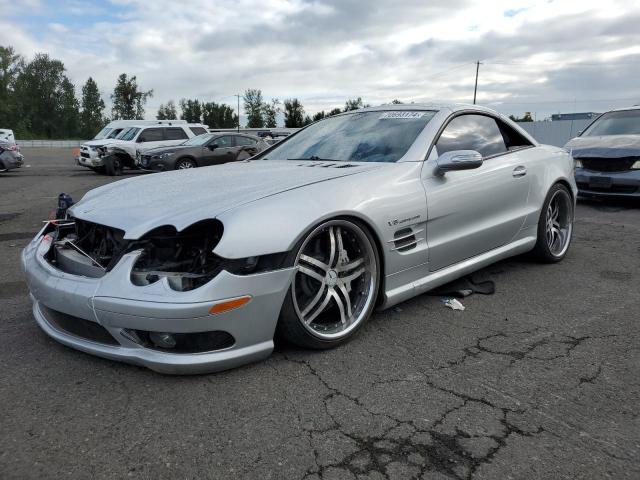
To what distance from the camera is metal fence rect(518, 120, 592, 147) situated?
1104 inches

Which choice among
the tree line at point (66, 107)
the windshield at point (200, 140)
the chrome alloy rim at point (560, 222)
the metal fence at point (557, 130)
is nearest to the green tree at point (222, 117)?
the tree line at point (66, 107)

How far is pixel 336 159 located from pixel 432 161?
0.66 m

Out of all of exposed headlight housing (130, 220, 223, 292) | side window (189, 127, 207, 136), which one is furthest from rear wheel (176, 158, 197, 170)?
exposed headlight housing (130, 220, 223, 292)

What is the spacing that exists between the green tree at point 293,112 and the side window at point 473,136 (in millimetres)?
70869

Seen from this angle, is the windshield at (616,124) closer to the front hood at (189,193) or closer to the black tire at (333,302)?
the front hood at (189,193)

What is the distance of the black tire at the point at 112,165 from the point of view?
1644 centimetres

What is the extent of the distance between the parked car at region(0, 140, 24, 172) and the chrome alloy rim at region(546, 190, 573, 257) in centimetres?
1600

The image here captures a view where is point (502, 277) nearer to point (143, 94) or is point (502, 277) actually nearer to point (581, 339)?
point (581, 339)

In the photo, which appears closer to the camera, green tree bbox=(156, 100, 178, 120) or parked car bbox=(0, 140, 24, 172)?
parked car bbox=(0, 140, 24, 172)

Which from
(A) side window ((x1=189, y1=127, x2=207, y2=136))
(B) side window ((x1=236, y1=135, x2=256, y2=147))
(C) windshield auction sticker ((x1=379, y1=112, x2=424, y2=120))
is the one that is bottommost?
(B) side window ((x1=236, y1=135, x2=256, y2=147))

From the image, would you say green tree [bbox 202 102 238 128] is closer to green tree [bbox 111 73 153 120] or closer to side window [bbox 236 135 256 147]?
green tree [bbox 111 73 153 120]

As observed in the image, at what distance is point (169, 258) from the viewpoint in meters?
2.59

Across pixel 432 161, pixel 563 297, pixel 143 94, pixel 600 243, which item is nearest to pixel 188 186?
pixel 432 161

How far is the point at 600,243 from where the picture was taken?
555cm
